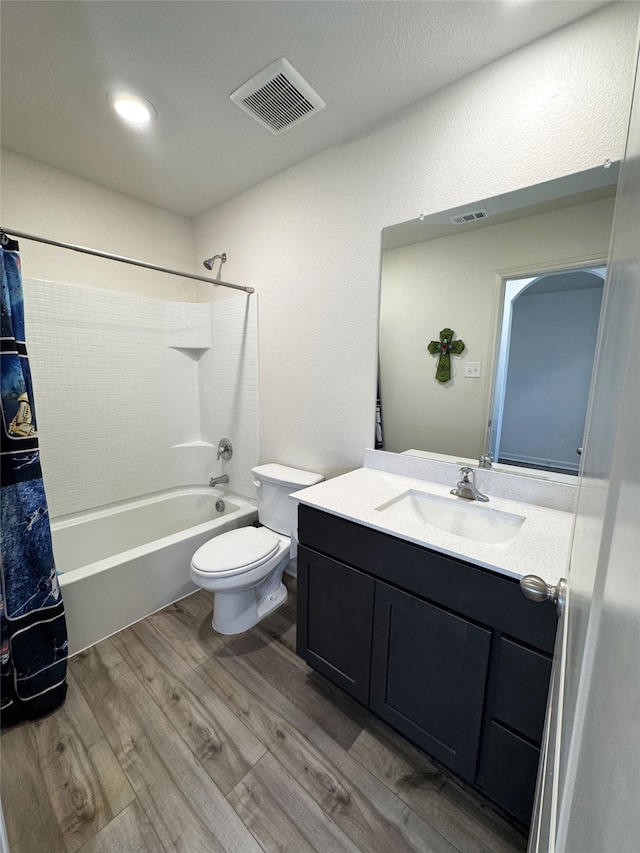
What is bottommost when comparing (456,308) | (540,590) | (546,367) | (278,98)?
(540,590)

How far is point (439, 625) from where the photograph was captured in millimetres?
1047

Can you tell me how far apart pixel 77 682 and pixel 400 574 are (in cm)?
150

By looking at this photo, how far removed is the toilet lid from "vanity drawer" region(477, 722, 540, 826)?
1.11 metres

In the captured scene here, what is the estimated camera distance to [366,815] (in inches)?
41.8

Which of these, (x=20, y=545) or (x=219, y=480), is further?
(x=219, y=480)

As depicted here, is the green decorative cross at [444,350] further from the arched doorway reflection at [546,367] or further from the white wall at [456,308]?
the arched doorway reflection at [546,367]

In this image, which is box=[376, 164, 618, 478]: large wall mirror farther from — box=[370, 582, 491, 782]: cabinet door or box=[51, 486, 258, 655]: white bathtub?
box=[51, 486, 258, 655]: white bathtub

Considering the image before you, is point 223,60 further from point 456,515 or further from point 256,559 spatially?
point 256,559

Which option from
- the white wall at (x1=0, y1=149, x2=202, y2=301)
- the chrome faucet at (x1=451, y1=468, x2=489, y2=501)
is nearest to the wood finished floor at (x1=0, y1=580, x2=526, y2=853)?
the chrome faucet at (x1=451, y1=468, x2=489, y2=501)

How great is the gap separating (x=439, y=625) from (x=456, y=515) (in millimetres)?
450

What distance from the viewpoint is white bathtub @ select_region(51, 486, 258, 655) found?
1652 millimetres

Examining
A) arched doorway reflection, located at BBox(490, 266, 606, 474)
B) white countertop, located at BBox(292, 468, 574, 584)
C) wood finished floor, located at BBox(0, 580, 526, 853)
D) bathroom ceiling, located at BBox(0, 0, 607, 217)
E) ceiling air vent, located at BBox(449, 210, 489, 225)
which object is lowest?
wood finished floor, located at BBox(0, 580, 526, 853)

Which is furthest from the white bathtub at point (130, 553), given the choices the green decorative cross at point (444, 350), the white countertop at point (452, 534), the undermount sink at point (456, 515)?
the green decorative cross at point (444, 350)

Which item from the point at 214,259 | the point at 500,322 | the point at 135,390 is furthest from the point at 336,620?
the point at 214,259
